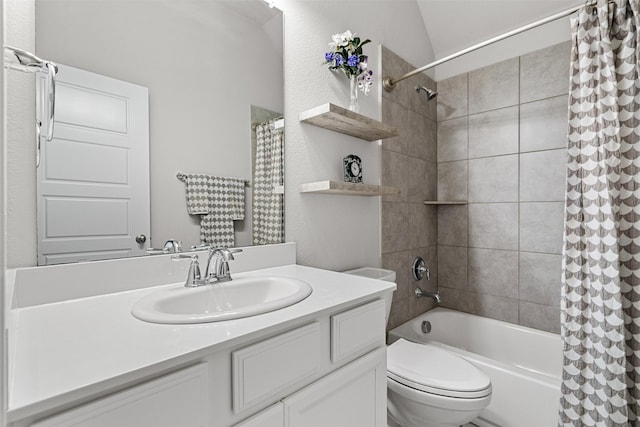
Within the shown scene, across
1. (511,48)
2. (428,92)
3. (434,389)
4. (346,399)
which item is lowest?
(434,389)

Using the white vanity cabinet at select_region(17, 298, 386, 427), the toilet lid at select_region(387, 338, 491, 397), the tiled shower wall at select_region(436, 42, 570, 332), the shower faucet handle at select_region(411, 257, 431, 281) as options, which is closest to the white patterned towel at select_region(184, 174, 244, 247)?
the white vanity cabinet at select_region(17, 298, 386, 427)

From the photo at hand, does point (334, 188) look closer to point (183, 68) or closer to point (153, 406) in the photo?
point (183, 68)

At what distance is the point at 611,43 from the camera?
147 cm

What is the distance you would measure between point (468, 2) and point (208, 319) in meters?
2.57

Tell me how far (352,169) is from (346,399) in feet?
3.59

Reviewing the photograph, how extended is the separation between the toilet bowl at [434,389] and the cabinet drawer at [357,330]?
0.41m

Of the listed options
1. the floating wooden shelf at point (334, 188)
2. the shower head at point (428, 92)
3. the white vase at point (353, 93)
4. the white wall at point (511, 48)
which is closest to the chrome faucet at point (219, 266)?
the floating wooden shelf at point (334, 188)

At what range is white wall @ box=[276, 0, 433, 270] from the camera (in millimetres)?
1450

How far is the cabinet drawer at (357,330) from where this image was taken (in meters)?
0.88

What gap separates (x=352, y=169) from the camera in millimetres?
1666

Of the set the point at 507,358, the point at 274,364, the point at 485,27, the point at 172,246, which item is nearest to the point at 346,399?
the point at 274,364

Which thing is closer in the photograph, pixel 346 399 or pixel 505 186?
pixel 346 399

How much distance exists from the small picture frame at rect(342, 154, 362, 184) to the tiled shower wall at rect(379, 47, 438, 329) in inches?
11.8

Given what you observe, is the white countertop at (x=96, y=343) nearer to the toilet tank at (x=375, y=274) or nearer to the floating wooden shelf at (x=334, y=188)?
the floating wooden shelf at (x=334, y=188)
